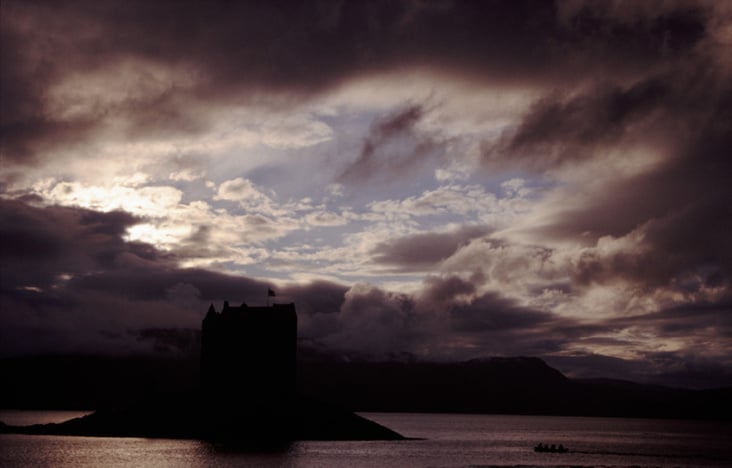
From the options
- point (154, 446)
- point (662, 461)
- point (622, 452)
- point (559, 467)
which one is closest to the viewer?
point (559, 467)

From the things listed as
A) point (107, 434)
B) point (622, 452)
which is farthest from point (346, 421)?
point (622, 452)

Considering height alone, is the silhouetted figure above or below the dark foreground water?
above

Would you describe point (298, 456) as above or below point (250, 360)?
below

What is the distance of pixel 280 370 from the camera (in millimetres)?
160625

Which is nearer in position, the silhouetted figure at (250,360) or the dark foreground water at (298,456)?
the dark foreground water at (298,456)

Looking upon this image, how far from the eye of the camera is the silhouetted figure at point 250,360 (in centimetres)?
15600

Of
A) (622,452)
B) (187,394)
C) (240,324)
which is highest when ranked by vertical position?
(240,324)

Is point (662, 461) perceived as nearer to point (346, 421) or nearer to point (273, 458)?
point (346, 421)

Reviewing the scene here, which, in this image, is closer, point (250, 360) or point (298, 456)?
point (298, 456)

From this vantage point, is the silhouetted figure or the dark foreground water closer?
the dark foreground water

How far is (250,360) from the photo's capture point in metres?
162

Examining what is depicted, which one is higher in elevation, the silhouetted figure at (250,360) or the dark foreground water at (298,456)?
the silhouetted figure at (250,360)

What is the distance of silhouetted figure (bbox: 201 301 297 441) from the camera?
156m

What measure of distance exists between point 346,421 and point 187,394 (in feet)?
106
